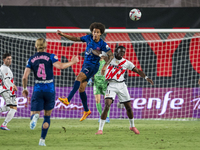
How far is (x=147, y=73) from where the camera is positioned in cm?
1165

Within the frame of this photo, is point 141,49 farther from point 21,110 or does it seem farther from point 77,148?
point 77,148

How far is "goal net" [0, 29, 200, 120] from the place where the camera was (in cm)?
1134

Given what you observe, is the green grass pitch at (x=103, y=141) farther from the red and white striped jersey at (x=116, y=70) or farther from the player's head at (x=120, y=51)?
the player's head at (x=120, y=51)

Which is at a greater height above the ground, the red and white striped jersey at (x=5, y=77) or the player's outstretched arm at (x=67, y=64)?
the player's outstretched arm at (x=67, y=64)

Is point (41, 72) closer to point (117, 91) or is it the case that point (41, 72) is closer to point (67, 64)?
point (67, 64)

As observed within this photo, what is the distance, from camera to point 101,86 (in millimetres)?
9594

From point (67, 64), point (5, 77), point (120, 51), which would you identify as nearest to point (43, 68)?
point (67, 64)

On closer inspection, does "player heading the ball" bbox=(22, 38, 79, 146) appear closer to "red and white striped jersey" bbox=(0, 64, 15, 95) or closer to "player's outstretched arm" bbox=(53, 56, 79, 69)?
"player's outstretched arm" bbox=(53, 56, 79, 69)

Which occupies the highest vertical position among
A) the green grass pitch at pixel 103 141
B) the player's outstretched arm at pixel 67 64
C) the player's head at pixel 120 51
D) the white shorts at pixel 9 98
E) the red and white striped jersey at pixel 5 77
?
the player's head at pixel 120 51

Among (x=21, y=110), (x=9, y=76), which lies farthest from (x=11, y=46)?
(x=9, y=76)

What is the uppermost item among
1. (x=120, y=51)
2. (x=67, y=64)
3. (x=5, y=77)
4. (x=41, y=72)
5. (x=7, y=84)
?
(x=120, y=51)

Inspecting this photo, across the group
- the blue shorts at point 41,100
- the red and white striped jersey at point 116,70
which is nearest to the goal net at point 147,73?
the red and white striped jersey at point 116,70

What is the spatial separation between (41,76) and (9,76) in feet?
10.4

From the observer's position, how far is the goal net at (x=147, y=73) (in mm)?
11336
